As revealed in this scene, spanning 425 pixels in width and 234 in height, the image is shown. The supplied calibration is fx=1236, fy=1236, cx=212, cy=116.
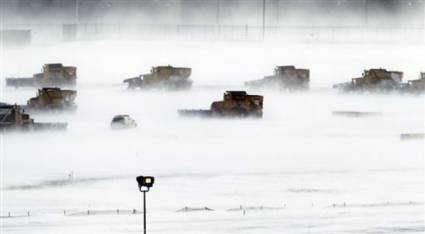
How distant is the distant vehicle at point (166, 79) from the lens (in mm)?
59500

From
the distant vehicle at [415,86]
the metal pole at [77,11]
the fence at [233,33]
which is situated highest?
the metal pole at [77,11]

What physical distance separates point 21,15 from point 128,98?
71.9 feet

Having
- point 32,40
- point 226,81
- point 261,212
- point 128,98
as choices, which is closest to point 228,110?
point 128,98

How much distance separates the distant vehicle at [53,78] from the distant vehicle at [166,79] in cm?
309

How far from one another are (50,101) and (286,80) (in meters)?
13.0

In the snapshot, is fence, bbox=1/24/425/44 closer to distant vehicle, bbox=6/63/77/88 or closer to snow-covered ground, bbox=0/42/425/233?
snow-covered ground, bbox=0/42/425/233

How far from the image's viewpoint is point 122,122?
153ft

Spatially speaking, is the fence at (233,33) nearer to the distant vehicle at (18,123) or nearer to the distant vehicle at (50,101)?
the distant vehicle at (50,101)

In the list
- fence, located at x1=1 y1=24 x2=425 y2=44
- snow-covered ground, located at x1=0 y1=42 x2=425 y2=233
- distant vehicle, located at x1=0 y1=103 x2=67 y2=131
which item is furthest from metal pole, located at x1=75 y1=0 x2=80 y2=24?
distant vehicle, located at x1=0 y1=103 x2=67 y2=131

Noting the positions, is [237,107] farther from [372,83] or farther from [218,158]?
[218,158]

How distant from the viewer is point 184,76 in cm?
5988

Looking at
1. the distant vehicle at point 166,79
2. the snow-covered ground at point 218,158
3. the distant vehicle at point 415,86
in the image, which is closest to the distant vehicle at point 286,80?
the snow-covered ground at point 218,158

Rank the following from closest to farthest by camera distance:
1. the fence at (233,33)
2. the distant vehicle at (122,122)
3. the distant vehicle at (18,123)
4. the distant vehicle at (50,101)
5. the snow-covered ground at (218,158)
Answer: the snow-covered ground at (218,158), the distant vehicle at (18,123), the distant vehicle at (122,122), the distant vehicle at (50,101), the fence at (233,33)

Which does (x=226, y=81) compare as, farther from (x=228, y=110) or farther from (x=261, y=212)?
(x=261, y=212)
